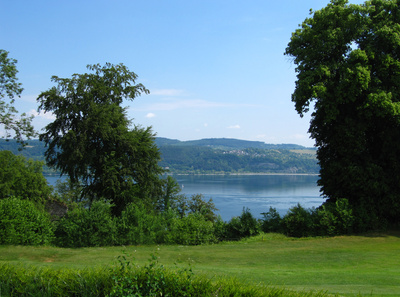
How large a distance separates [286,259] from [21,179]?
2958 cm

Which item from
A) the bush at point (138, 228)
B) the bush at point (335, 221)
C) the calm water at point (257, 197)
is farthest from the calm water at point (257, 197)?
the bush at point (138, 228)

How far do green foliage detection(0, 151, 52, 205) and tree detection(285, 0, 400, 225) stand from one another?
2373 centimetres

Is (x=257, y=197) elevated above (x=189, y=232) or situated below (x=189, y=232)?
below

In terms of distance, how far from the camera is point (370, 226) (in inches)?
714

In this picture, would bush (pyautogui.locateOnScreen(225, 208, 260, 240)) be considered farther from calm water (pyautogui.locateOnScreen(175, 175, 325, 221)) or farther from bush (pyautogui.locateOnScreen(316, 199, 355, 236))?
calm water (pyautogui.locateOnScreen(175, 175, 325, 221))

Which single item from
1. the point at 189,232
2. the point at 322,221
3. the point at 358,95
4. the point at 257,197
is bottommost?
the point at 257,197

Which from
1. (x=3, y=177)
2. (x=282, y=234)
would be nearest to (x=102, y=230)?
(x=282, y=234)

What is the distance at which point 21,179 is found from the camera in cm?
3431

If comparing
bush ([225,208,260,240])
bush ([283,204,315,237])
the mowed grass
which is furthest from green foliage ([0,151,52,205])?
bush ([283,204,315,237])

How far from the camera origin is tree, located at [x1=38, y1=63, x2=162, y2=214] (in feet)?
84.2

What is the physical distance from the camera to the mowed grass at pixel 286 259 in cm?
848

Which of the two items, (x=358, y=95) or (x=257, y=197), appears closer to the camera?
(x=358, y=95)

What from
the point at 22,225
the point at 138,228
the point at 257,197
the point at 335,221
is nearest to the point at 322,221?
the point at 335,221

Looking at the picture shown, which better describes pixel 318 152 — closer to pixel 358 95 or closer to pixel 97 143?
pixel 358 95
